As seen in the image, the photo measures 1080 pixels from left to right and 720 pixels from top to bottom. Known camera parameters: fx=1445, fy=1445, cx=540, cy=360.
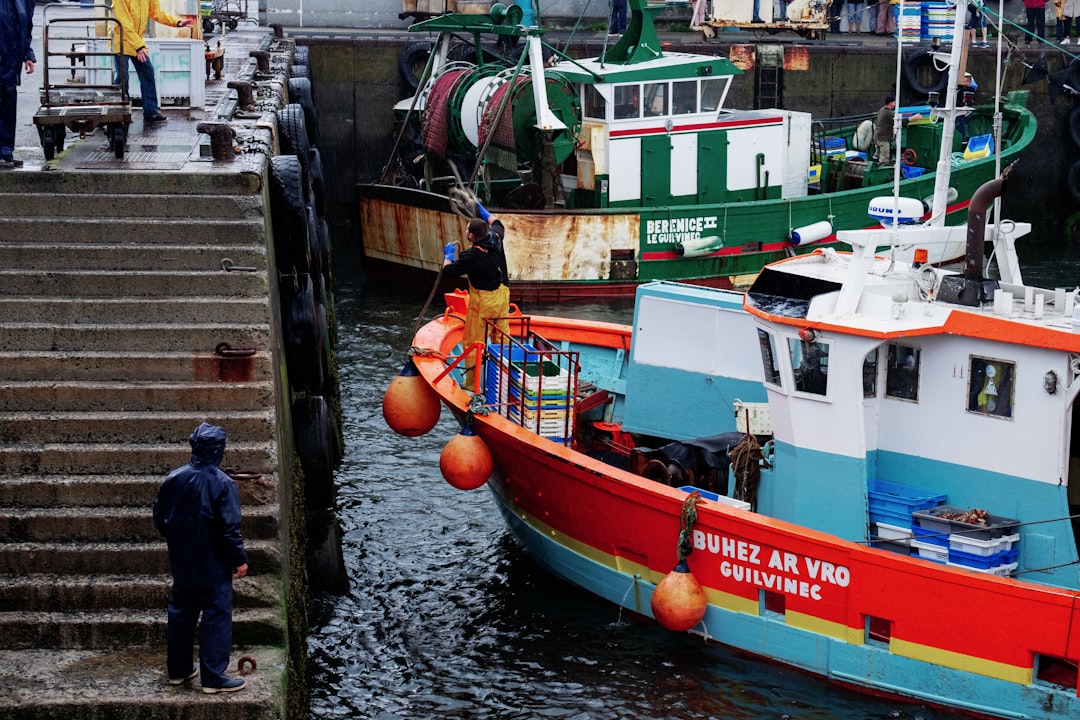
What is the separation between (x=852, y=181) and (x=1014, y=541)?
44.5 feet

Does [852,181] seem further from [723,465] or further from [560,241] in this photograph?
[723,465]

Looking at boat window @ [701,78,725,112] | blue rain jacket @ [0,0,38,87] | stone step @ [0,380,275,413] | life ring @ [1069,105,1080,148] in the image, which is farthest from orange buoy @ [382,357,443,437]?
life ring @ [1069,105,1080,148]

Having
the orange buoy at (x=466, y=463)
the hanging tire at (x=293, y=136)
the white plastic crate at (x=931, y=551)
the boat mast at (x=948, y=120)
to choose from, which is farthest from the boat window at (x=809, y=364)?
the hanging tire at (x=293, y=136)

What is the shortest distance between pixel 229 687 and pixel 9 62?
6045mm

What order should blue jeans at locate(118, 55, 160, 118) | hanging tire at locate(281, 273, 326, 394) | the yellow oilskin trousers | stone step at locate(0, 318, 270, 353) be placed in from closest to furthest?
stone step at locate(0, 318, 270, 353) < hanging tire at locate(281, 273, 326, 394) < the yellow oilskin trousers < blue jeans at locate(118, 55, 160, 118)

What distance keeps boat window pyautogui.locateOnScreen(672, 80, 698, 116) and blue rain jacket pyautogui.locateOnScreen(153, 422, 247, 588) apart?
14.2m

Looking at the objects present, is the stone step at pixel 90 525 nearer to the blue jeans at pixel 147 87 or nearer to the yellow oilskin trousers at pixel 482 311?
the yellow oilskin trousers at pixel 482 311

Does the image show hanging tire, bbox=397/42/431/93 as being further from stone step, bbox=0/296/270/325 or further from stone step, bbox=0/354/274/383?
stone step, bbox=0/354/274/383

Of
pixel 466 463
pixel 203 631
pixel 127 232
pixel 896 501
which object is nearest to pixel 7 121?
pixel 127 232

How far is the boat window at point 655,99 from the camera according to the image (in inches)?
776

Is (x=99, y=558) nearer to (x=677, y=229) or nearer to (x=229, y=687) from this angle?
(x=229, y=687)

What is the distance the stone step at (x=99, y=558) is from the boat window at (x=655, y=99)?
13225mm

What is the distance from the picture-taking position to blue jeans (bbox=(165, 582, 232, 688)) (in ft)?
21.8

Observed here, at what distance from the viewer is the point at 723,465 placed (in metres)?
10.4
